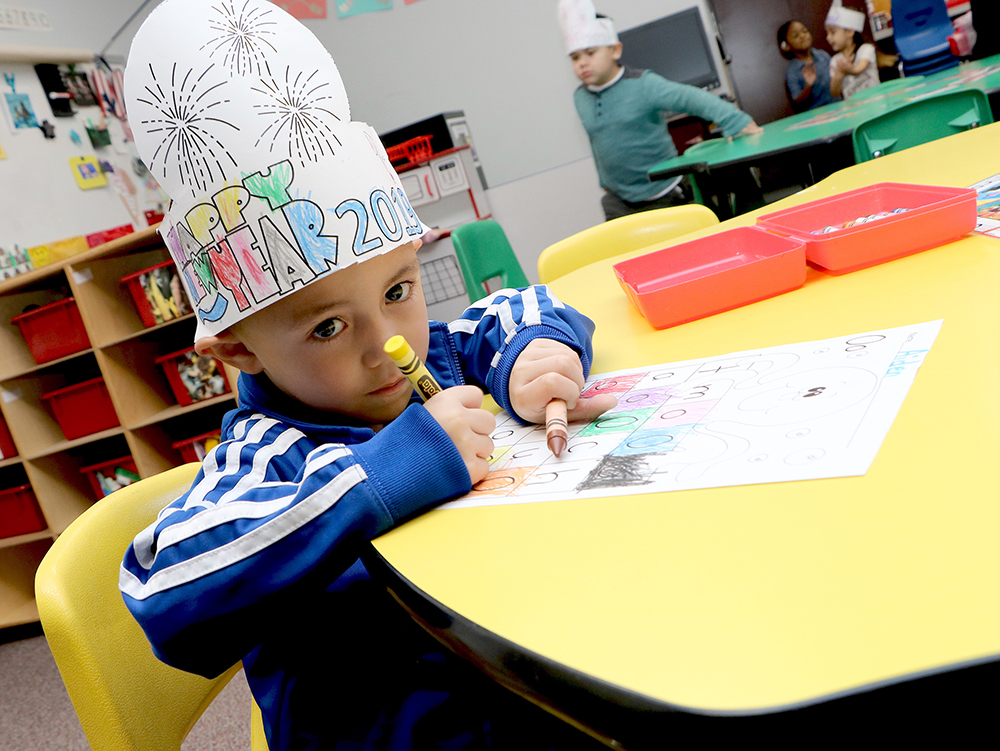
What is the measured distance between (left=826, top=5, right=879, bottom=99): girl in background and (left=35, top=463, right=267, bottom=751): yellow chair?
175 inches

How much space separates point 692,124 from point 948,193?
148 inches

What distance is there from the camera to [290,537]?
20.9 inches

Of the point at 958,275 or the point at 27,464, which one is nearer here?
the point at 958,275

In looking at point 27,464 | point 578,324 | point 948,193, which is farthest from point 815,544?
point 27,464

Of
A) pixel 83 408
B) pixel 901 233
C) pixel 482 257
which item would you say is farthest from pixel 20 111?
pixel 901 233

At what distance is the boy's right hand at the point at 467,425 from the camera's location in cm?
58

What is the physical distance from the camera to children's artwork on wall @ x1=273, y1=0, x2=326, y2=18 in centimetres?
439

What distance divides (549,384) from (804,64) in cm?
432

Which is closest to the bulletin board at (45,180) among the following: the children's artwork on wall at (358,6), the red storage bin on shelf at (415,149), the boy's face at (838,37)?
the red storage bin on shelf at (415,149)

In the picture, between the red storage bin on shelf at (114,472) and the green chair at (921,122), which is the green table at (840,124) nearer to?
the green chair at (921,122)

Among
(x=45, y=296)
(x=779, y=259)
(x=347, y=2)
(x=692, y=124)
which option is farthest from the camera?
(x=347, y=2)

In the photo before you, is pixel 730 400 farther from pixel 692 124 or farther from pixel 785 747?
pixel 692 124

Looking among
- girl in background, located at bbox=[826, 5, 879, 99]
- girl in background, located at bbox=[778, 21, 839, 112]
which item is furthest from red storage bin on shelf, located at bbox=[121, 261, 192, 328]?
girl in background, located at bbox=[826, 5, 879, 99]

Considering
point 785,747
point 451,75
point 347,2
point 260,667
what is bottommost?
point 260,667
